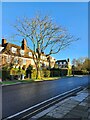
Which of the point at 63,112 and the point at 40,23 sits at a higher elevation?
the point at 40,23

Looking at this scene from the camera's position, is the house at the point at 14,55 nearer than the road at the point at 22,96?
No

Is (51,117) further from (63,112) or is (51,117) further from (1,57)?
(1,57)

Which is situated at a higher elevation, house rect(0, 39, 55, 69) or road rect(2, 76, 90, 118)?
house rect(0, 39, 55, 69)

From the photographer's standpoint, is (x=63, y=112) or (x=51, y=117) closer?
(x=51, y=117)

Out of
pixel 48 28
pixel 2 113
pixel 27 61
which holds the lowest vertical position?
pixel 2 113

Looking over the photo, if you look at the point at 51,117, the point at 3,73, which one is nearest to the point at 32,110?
the point at 51,117

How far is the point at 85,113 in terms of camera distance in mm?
6230

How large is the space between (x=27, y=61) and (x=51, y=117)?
41179 millimetres

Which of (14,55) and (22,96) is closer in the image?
(22,96)

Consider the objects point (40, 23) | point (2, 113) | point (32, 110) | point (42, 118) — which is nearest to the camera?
point (42, 118)

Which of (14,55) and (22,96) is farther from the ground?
(14,55)

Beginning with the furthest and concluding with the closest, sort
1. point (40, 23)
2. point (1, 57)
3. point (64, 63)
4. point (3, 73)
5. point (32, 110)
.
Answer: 1. point (64, 63)
2. point (1, 57)
3. point (40, 23)
4. point (3, 73)
5. point (32, 110)

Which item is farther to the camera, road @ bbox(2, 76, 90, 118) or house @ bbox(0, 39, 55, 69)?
house @ bbox(0, 39, 55, 69)

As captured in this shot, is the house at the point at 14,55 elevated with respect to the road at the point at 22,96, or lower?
elevated
